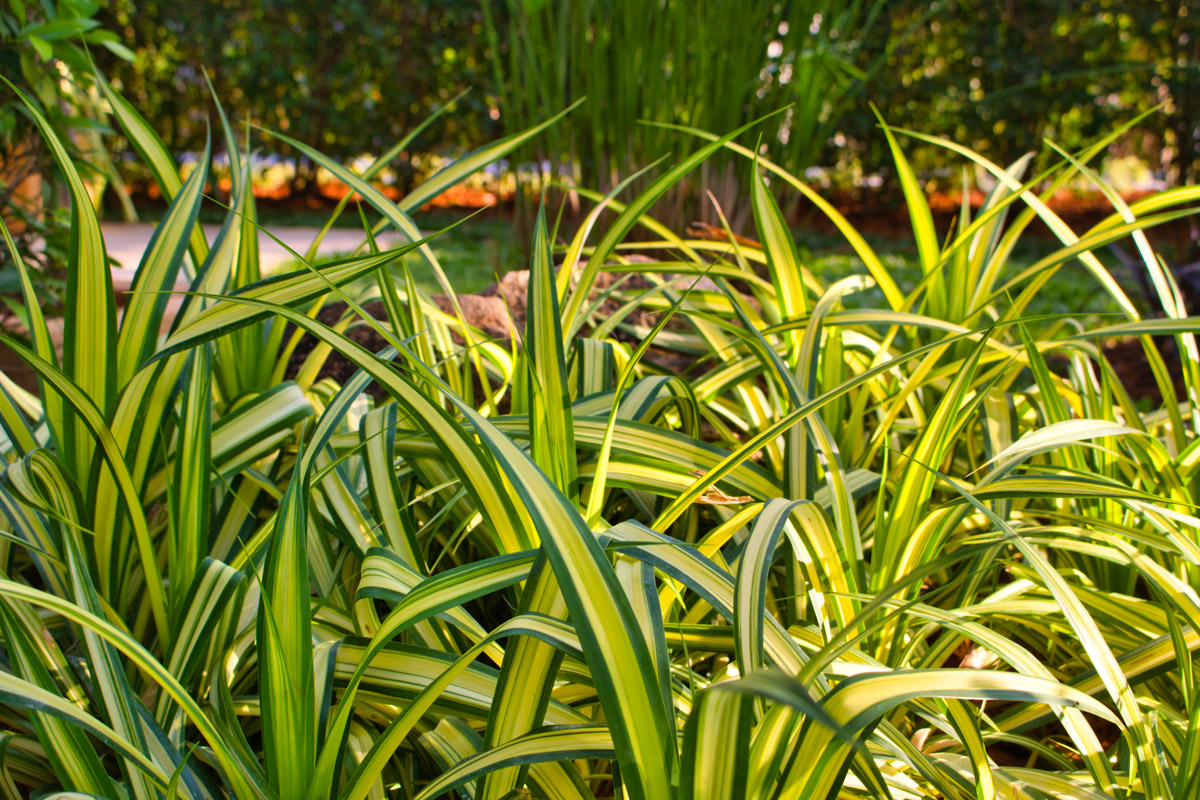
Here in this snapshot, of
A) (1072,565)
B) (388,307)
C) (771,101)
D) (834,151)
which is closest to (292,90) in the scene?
(834,151)

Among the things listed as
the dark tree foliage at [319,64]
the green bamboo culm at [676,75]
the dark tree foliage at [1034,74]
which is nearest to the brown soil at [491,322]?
the green bamboo culm at [676,75]

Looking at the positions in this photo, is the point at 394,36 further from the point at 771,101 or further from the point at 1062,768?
the point at 1062,768

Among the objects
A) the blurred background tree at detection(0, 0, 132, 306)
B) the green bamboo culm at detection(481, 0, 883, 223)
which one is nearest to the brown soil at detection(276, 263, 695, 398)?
the blurred background tree at detection(0, 0, 132, 306)

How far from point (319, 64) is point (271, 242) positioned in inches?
103

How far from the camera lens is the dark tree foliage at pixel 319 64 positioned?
675 centimetres

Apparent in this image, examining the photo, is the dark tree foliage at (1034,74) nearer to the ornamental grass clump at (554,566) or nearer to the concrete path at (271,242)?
the concrete path at (271,242)

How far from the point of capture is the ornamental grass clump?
615mm

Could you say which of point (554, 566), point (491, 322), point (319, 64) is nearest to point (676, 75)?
point (491, 322)

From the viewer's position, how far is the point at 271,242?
205 inches

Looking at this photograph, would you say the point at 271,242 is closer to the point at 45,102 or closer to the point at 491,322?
the point at 45,102

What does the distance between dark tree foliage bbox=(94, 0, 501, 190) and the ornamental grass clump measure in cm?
612

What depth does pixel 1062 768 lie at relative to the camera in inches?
34.7

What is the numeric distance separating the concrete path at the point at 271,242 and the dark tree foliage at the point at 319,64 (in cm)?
118

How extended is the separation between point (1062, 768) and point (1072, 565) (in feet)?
1.18
